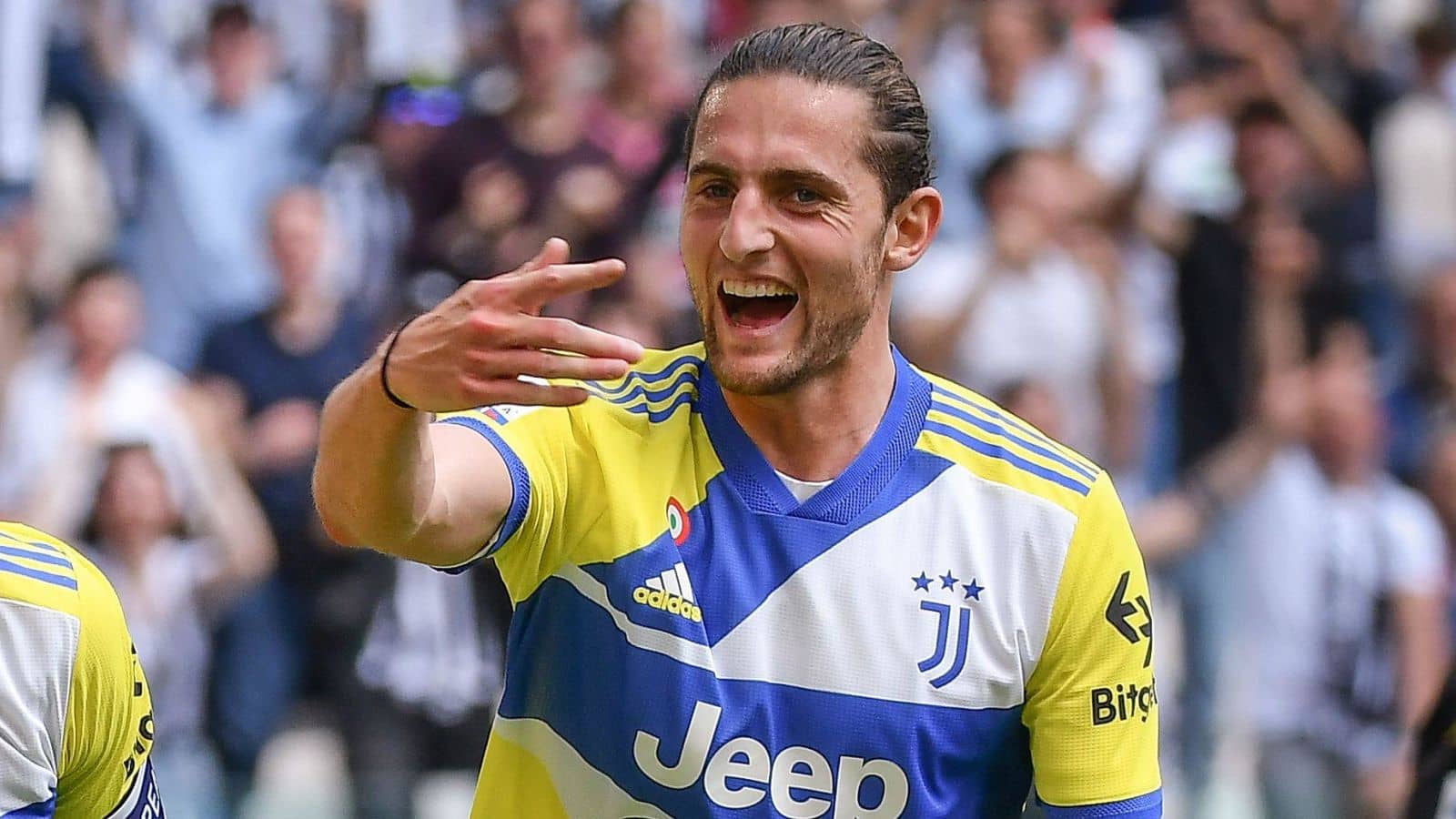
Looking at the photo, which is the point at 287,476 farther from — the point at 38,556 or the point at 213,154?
the point at 38,556

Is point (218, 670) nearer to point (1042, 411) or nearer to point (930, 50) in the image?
point (1042, 411)

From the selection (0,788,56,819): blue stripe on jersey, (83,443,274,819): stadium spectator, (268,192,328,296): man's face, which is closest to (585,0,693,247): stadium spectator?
(268,192,328,296): man's face

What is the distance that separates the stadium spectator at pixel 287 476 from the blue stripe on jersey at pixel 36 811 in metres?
4.50

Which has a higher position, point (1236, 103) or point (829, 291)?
point (1236, 103)

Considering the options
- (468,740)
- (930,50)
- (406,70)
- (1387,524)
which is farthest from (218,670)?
(1387,524)

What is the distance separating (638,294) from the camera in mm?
8078

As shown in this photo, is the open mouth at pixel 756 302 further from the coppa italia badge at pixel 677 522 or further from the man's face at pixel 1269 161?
the man's face at pixel 1269 161

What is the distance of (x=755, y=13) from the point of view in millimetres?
9031

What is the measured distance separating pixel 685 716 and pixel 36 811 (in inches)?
38.1

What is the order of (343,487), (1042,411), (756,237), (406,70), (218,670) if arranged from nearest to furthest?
1. (343,487)
2. (756,237)
3. (218,670)
4. (1042,411)
5. (406,70)

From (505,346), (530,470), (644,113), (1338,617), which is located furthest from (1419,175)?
(505,346)

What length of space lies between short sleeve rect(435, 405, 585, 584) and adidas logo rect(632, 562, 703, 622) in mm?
144

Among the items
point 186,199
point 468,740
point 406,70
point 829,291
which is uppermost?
point 406,70

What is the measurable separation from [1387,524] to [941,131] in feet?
8.13
